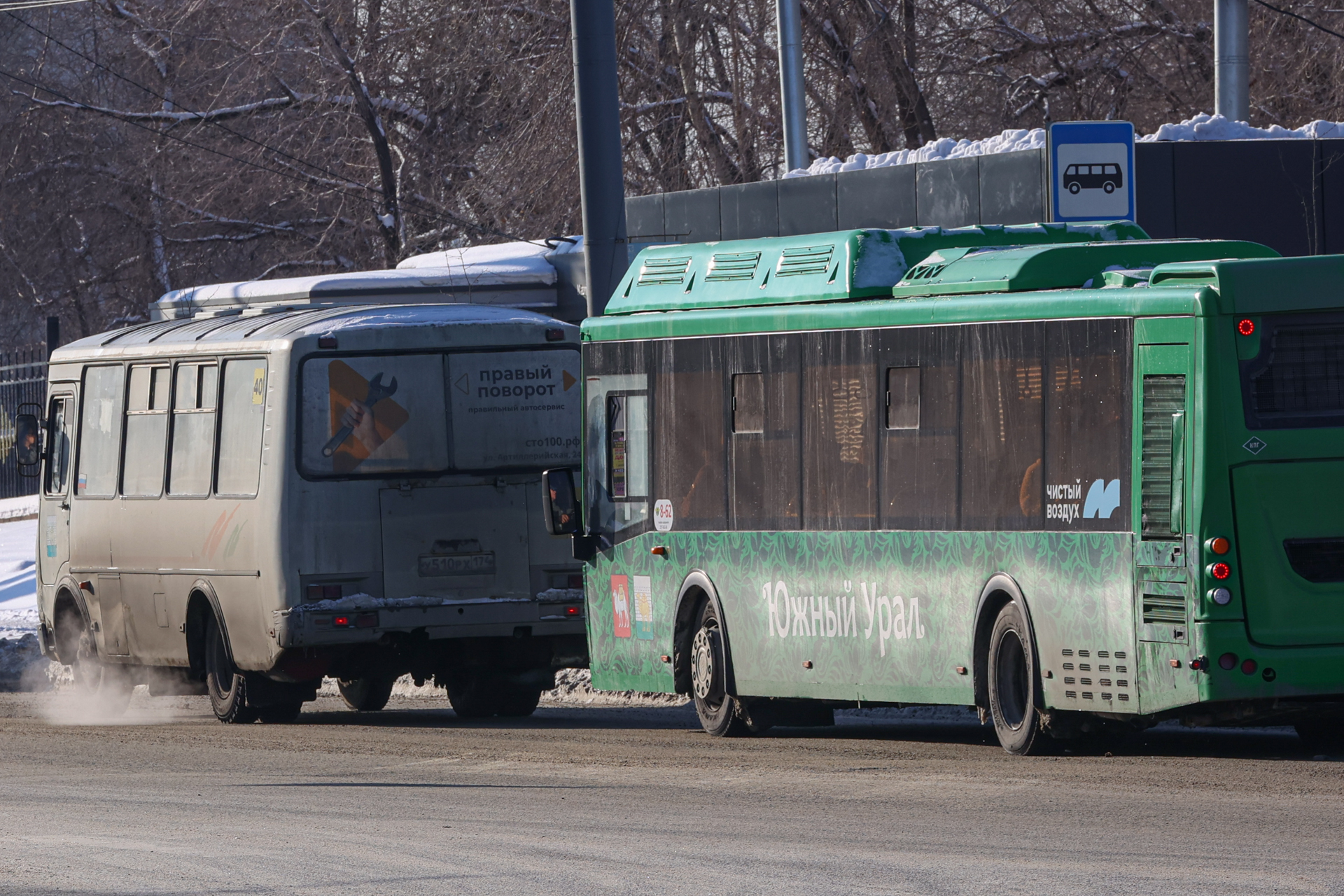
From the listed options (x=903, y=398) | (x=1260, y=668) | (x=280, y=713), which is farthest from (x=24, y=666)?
(x=1260, y=668)

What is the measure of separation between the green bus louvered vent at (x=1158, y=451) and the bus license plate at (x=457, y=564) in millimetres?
5821

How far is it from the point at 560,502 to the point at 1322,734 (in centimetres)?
505

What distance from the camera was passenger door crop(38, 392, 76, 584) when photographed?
1833 centimetres

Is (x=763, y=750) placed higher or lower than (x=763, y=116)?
lower

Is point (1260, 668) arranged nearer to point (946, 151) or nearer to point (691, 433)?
point (691, 433)

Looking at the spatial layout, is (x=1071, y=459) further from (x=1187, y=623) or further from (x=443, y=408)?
(x=443, y=408)

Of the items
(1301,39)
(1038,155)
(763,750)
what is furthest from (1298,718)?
(1301,39)

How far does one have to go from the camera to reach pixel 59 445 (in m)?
18.6

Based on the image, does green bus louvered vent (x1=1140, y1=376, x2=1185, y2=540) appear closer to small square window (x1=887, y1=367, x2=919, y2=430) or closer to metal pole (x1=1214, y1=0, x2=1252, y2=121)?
small square window (x1=887, y1=367, x2=919, y2=430)

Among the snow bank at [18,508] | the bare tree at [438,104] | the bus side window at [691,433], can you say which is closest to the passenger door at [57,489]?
the bus side window at [691,433]

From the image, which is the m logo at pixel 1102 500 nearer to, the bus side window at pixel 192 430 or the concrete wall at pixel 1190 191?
the bus side window at pixel 192 430

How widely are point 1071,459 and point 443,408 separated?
5.60 m

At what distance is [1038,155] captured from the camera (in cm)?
1916

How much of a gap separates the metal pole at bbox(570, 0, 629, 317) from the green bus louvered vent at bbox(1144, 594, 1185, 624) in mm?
6060
